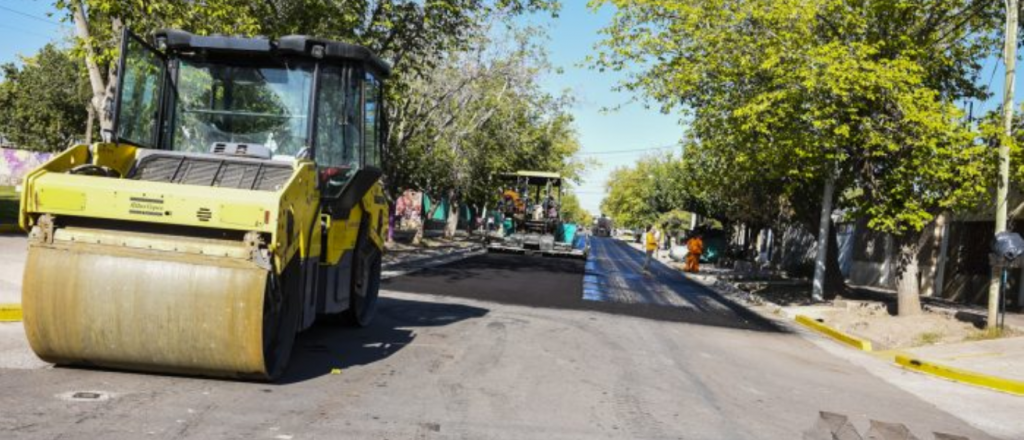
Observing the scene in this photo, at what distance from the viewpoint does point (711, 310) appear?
55.5 feet

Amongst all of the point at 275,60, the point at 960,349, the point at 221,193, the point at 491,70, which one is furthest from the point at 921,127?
the point at 491,70

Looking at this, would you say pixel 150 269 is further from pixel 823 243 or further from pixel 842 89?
pixel 823 243

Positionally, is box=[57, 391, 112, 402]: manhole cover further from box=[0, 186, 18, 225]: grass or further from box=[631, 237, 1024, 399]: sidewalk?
box=[0, 186, 18, 225]: grass

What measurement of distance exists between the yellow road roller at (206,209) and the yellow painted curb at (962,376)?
759 centimetres

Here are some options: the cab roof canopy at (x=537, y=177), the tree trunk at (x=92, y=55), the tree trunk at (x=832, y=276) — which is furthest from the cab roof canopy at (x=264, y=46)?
the cab roof canopy at (x=537, y=177)

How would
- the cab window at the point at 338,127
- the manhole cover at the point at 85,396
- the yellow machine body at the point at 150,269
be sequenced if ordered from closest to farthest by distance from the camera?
the manhole cover at the point at 85,396, the yellow machine body at the point at 150,269, the cab window at the point at 338,127

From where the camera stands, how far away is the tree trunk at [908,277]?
15875 mm

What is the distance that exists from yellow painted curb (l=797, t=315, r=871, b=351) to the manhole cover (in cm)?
1107

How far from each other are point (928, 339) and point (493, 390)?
31.1 ft

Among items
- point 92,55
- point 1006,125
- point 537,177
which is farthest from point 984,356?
point 537,177

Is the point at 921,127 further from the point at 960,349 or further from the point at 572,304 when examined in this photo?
the point at 572,304

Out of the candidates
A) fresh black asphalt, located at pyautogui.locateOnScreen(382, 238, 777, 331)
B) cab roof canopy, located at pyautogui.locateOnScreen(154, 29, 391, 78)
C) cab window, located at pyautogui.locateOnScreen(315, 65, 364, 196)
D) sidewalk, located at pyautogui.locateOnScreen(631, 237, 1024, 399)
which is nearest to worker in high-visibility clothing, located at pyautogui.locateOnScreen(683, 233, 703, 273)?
fresh black asphalt, located at pyautogui.locateOnScreen(382, 238, 777, 331)

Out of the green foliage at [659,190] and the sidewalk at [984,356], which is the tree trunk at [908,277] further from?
the green foliage at [659,190]

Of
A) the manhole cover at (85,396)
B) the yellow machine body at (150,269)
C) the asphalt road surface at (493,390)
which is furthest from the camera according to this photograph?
the yellow machine body at (150,269)
